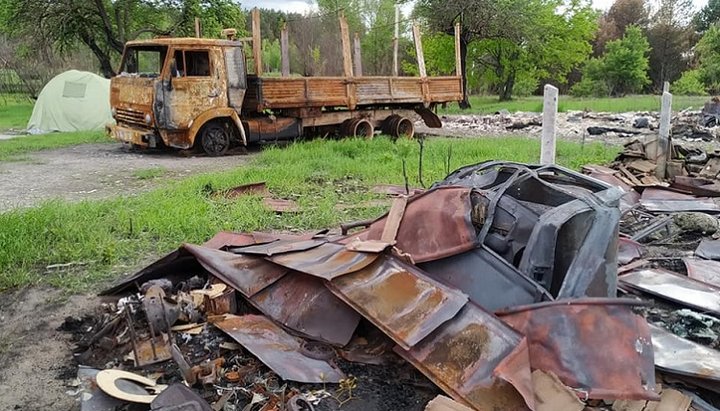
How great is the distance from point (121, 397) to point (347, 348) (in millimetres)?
1293

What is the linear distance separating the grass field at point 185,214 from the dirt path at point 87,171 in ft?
2.61

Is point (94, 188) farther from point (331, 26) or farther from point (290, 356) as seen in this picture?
point (331, 26)

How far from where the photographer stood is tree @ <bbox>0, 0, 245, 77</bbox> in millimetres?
18391

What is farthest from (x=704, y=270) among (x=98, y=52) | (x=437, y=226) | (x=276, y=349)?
(x=98, y=52)

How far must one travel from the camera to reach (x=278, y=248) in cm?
433

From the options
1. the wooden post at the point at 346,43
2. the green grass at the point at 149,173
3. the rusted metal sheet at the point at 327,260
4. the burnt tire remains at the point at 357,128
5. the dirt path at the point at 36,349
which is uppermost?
the wooden post at the point at 346,43

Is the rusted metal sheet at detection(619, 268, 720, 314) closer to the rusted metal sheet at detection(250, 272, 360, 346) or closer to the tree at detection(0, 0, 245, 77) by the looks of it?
the rusted metal sheet at detection(250, 272, 360, 346)

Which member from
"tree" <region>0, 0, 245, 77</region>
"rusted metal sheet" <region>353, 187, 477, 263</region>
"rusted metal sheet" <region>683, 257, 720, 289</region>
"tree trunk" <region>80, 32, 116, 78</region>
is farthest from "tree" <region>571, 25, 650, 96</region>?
"rusted metal sheet" <region>353, 187, 477, 263</region>

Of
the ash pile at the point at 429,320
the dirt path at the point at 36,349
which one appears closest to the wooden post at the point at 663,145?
the ash pile at the point at 429,320

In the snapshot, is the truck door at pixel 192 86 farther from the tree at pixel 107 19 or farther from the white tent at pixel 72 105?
the tree at pixel 107 19

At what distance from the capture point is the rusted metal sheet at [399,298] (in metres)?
3.30

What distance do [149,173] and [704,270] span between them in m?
8.12

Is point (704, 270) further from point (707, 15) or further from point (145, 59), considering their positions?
point (707, 15)

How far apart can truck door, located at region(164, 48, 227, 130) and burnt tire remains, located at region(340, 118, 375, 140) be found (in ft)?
10.3
